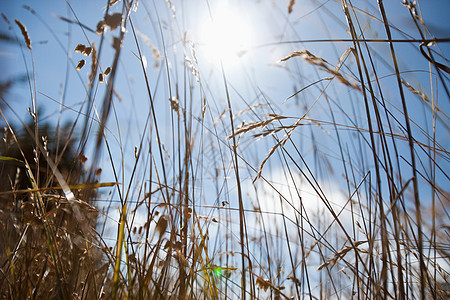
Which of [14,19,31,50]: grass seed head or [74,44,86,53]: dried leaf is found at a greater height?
[14,19,31,50]: grass seed head

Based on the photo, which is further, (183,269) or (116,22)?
(183,269)

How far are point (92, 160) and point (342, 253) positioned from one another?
0.67m

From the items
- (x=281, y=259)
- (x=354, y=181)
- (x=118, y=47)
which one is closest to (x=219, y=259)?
(x=281, y=259)

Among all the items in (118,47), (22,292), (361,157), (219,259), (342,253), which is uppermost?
(361,157)

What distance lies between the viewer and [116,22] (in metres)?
0.68

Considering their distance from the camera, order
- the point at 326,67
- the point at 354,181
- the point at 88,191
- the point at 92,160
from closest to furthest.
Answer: the point at 92,160, the point at 326,67, the point at 88,191, the point at 354,181

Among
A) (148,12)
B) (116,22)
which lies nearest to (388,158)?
(116,22)

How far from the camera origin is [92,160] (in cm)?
67

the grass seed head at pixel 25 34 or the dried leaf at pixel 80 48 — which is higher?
the grass seed head at pixel 25 34

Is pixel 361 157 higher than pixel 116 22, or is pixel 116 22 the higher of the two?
pixel 361 157

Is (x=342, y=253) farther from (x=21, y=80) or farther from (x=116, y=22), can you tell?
(x=21, y=80)

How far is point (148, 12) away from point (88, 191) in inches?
24.9

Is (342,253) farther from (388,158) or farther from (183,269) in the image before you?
(183,269)

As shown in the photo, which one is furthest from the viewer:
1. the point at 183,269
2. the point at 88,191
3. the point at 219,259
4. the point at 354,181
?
the point at 219,259
